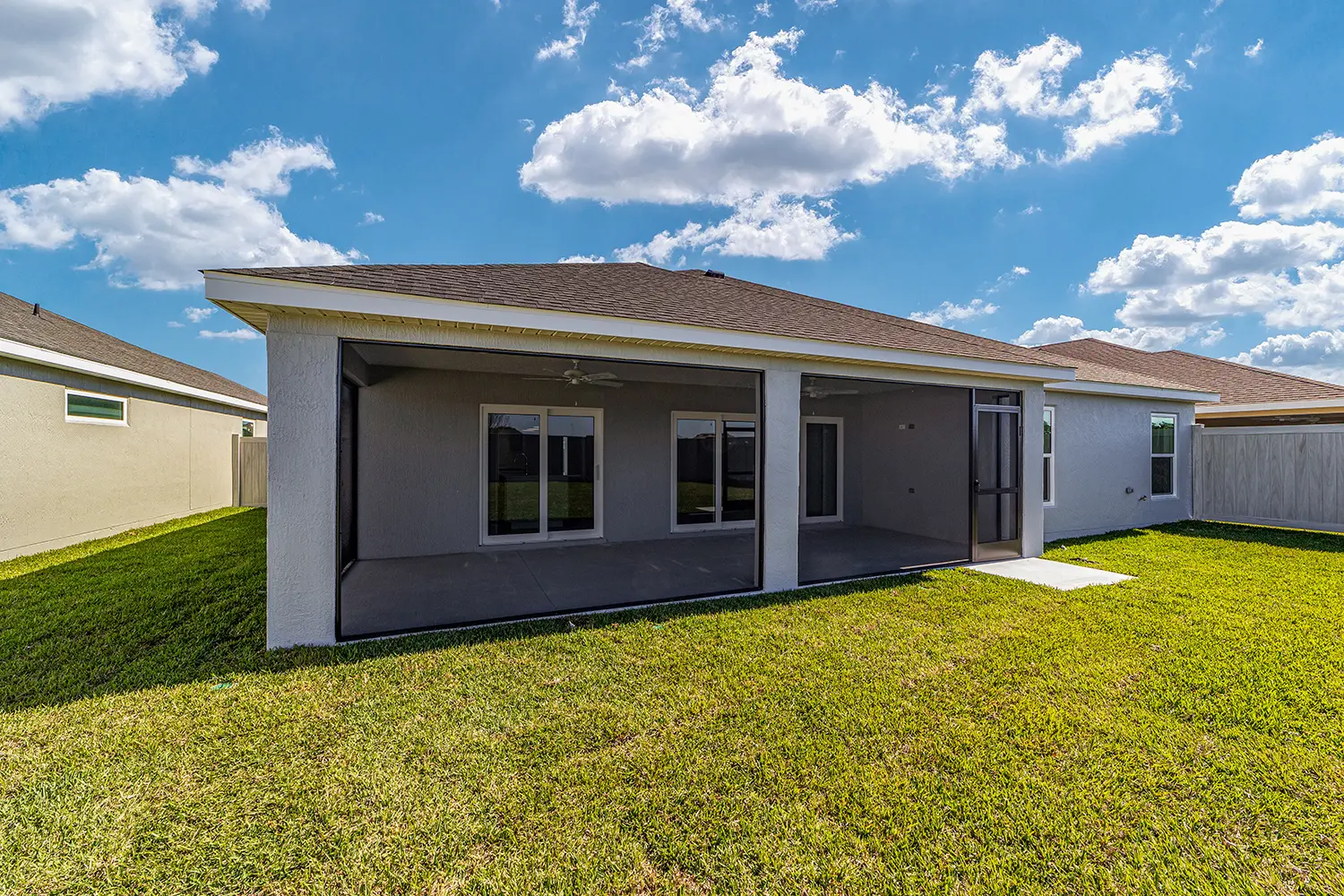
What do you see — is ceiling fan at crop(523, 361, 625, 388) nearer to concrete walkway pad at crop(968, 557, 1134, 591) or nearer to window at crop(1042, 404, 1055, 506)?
concrete walkway pad at crop(968, 557, 1134, 591)

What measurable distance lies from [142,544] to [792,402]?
1074cm

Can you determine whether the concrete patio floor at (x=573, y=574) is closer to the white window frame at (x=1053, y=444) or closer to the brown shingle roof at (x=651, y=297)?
the white window frame at (x=1053, y=444)

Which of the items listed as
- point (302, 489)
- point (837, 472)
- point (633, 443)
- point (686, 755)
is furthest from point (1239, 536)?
point (302, 489)

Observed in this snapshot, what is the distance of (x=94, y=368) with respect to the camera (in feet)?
29.9

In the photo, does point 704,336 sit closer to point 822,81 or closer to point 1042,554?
point 1042,554

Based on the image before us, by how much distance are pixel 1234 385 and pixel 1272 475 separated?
12.0 feet

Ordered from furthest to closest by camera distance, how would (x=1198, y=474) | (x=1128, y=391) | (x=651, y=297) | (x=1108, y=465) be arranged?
(x=1198, y=474), (x=1108, y=465), (x=1128, y=391), (x=651, y=297)

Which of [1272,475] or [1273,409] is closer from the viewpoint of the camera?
[1273,409]

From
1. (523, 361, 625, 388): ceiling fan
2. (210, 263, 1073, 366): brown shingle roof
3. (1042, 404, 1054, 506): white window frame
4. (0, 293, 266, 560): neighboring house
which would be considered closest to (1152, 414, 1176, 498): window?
(1042, 404, 1054, 506): white window frame

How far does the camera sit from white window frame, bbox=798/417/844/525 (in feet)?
36.4

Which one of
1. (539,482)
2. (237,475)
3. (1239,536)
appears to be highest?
(539,482)

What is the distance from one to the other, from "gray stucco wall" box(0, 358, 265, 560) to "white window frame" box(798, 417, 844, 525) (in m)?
12.8

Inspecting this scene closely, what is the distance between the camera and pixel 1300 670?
395 centimetres

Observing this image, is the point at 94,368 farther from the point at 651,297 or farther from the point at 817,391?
the point at 817,391
